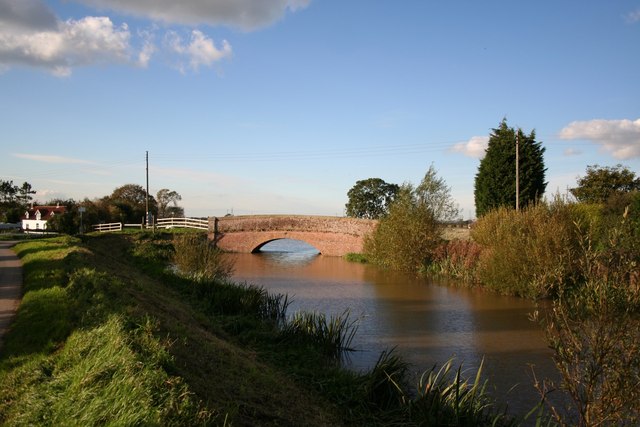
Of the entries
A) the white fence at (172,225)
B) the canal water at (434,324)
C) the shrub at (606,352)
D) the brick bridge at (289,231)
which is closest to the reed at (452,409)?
the canal water at (434,324)

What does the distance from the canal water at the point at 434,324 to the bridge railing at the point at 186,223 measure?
20392 mm

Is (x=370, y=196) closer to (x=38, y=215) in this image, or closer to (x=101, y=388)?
(x=38, y=215)

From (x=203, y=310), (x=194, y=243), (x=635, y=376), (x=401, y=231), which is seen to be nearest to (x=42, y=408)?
(x=635, y=376)

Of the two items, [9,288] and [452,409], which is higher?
[9,288]

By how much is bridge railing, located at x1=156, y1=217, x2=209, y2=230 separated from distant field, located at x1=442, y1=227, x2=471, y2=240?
867 inches

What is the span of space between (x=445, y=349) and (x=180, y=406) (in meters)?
8.21

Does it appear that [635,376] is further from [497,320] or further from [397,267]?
[397,267]

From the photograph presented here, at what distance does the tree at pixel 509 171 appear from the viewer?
32281mm

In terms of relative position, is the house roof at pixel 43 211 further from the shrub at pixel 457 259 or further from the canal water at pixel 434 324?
the shrub at pixel 457 259

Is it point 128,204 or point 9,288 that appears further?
point 128,204

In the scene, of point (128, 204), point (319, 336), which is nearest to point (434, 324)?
point (319, 336)

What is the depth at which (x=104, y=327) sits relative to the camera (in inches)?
266

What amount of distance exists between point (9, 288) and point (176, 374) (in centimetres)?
776

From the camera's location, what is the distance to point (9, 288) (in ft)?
36.9
